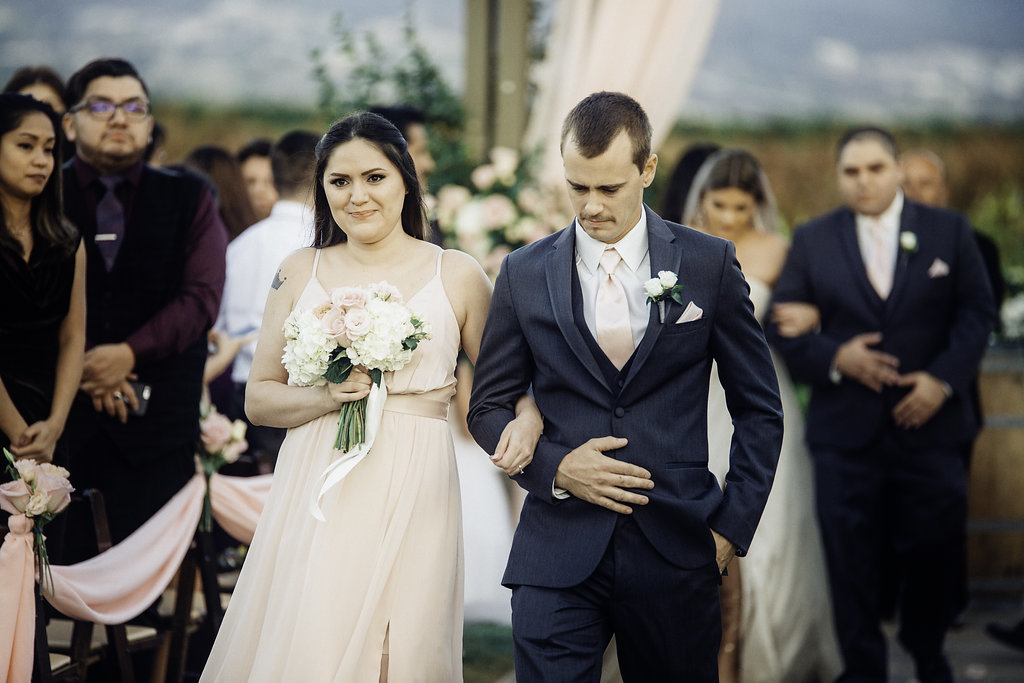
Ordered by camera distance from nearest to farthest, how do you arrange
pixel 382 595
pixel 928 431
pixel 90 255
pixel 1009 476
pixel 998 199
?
pixel 382 595 < pixel 90 255 < pixel 928 431 < pixel 1009 476 < pixel 998 199

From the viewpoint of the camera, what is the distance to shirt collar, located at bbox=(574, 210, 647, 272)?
3.12m

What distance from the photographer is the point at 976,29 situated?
29.2 ft

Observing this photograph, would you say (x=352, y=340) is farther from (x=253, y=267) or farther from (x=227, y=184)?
(x=227, y=184)

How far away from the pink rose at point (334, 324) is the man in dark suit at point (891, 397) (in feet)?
8.82

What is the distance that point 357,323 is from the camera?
3.13 metres

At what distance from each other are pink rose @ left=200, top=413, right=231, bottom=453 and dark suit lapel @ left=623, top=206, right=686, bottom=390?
2.26 meters

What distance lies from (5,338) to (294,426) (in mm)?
1219

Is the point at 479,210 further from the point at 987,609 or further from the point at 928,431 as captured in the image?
the point at 987,609

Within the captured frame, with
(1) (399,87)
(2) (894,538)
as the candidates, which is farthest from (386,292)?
(1) (399,87)

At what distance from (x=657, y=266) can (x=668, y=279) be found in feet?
0.32

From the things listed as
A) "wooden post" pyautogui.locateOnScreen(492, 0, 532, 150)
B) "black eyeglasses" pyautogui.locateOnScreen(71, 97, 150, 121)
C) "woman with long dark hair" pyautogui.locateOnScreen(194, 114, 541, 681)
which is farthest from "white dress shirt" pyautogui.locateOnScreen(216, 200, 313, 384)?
"wooden post" pyautogui.locateOnScreen(492, 0, 532, 150)

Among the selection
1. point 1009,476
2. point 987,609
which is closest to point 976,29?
point 1009,476

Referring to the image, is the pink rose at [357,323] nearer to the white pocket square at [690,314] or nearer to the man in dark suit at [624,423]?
the man in dark suit at [624,423]

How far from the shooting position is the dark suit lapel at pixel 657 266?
2988 mm
